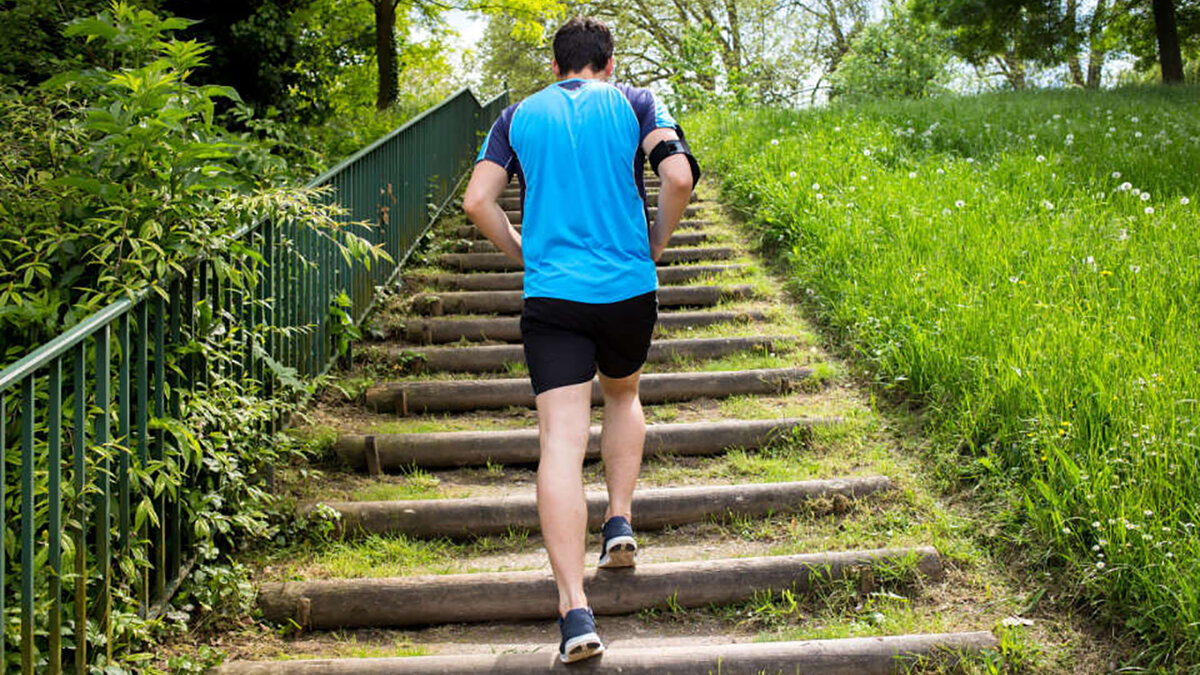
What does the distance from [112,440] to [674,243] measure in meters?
5.97

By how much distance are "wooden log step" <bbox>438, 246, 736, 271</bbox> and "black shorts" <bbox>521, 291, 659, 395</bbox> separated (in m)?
4.91

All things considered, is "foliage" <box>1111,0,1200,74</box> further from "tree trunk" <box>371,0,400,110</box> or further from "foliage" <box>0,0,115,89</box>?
"foliage" <box>0,0,115,89</box>

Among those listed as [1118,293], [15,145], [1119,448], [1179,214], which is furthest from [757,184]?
[15,145]

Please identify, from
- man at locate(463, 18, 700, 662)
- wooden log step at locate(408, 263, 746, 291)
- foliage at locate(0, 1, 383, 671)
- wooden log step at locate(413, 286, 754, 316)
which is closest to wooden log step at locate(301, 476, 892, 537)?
foliage at locate(0, 1, 383, 671)

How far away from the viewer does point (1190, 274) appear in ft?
18.5

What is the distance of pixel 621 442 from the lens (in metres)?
3.69

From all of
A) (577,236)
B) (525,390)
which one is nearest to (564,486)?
(577,236)

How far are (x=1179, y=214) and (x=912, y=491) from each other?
366 centimetres

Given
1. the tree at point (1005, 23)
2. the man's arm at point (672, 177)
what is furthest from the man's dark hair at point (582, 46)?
the tree at point (1005, 23)

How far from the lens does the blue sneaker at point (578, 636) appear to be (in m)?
3.17

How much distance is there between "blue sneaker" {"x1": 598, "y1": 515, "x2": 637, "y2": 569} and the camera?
12.3 ft

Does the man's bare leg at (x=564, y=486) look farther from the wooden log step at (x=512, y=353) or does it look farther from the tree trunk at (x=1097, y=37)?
the tree trunk at (x=1097, y=37)

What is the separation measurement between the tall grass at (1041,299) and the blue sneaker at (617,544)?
148 cm

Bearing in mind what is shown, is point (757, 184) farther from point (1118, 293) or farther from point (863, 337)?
point (1118, 293)
